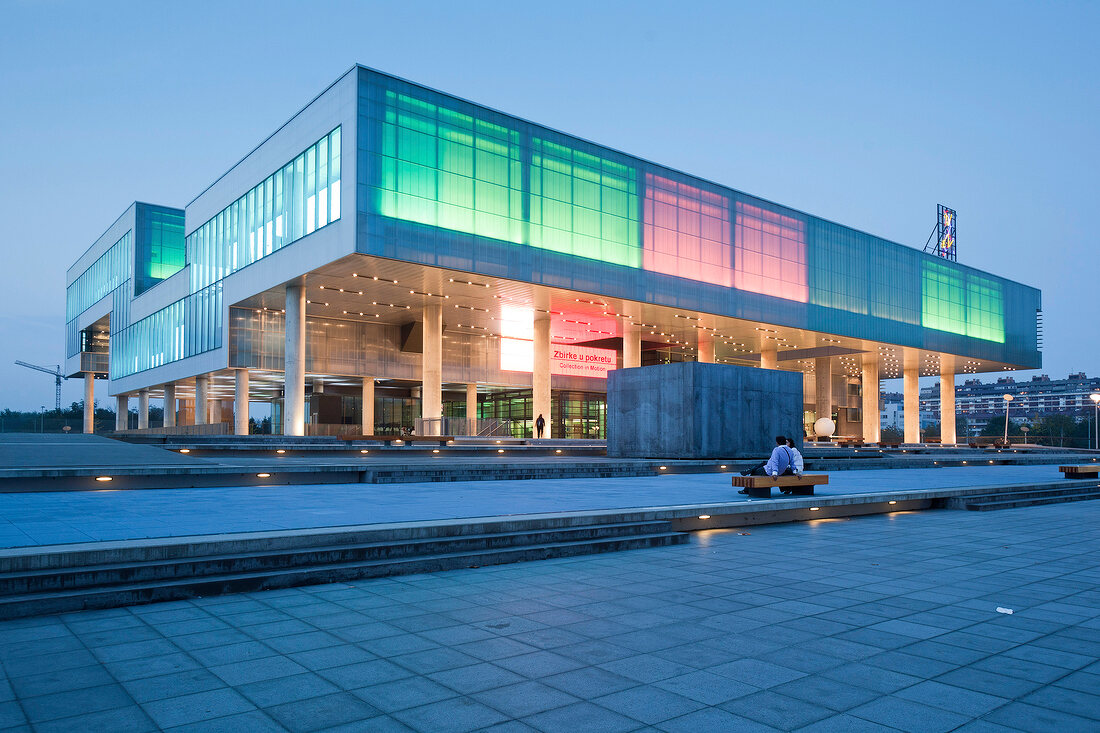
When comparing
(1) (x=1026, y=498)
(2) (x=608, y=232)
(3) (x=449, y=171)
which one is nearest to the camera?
(1) (x=1026, y=498)

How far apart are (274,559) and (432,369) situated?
125 ft

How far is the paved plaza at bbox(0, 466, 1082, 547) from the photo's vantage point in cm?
846

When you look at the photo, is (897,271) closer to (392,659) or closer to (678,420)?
(678,420)

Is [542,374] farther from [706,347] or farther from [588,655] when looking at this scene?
[588,655]

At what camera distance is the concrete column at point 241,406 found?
156 feet

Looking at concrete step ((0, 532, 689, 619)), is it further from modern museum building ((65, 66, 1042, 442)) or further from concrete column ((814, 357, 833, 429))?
concrete column ((814, 357, 833, 429))

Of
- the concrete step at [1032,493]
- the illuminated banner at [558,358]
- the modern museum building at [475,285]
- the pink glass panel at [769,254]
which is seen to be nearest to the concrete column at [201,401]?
the modern museum building at [475,285]

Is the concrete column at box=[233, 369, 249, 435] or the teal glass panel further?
the concrete column at box=[233, 369, 249, 435]

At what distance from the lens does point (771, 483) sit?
44.2 feet

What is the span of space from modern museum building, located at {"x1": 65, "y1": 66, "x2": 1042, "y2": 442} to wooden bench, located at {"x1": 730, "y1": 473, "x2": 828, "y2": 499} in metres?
24.9

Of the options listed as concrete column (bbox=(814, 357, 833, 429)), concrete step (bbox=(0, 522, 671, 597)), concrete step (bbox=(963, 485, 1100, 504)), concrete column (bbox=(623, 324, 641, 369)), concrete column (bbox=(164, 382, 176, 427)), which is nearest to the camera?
concrete step (bbox=(0, 522, 671, 597))

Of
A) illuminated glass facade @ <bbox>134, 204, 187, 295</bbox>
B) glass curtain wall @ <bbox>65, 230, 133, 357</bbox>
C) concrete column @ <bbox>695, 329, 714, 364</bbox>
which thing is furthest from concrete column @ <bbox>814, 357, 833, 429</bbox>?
glass curtain wall @ <bbox>65, 230, 133, 357</bbox>

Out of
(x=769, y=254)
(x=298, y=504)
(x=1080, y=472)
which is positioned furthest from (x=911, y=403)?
(x=298, y=504)

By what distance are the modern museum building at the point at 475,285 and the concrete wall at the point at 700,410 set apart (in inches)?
541
